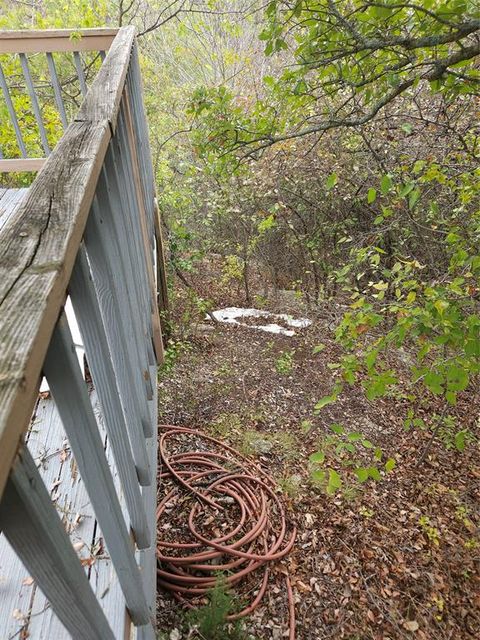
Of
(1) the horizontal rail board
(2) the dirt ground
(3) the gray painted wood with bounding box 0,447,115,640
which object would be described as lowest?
(2) the dirt ground

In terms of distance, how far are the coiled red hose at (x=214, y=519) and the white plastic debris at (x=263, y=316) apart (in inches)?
121

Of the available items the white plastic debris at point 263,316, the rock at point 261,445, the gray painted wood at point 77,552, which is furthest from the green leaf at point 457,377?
the white plastic debris at point 263,316

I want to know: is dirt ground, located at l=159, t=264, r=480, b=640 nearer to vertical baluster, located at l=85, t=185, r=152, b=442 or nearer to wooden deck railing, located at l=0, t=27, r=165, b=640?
vertical baluster, located at l=85, t=185, r=152, b=442

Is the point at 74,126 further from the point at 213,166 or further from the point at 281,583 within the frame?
the point at 281,583

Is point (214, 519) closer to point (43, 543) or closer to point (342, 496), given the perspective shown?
point (342, 496)

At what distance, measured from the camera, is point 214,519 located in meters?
3.03

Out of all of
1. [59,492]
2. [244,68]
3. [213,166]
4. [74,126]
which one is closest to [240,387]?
[213,166]

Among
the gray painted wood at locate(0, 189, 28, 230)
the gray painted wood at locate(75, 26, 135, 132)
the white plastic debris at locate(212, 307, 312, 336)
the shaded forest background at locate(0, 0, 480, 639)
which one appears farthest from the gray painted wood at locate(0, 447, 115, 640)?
the white plastic debris at locate(212, 307, 312, 336)

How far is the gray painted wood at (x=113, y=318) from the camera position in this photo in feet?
3.02

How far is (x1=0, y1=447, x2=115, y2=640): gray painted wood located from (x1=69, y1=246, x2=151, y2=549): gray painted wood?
353mm

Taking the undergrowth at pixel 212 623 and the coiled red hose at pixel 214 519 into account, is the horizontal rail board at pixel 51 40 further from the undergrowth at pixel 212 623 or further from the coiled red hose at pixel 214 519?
the undergrowth at pixel 212 623

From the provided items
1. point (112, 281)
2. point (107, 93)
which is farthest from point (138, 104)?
point (112, 281)

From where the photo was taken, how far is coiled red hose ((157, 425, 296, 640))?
2598 mm

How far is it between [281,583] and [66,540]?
2.83 metres
